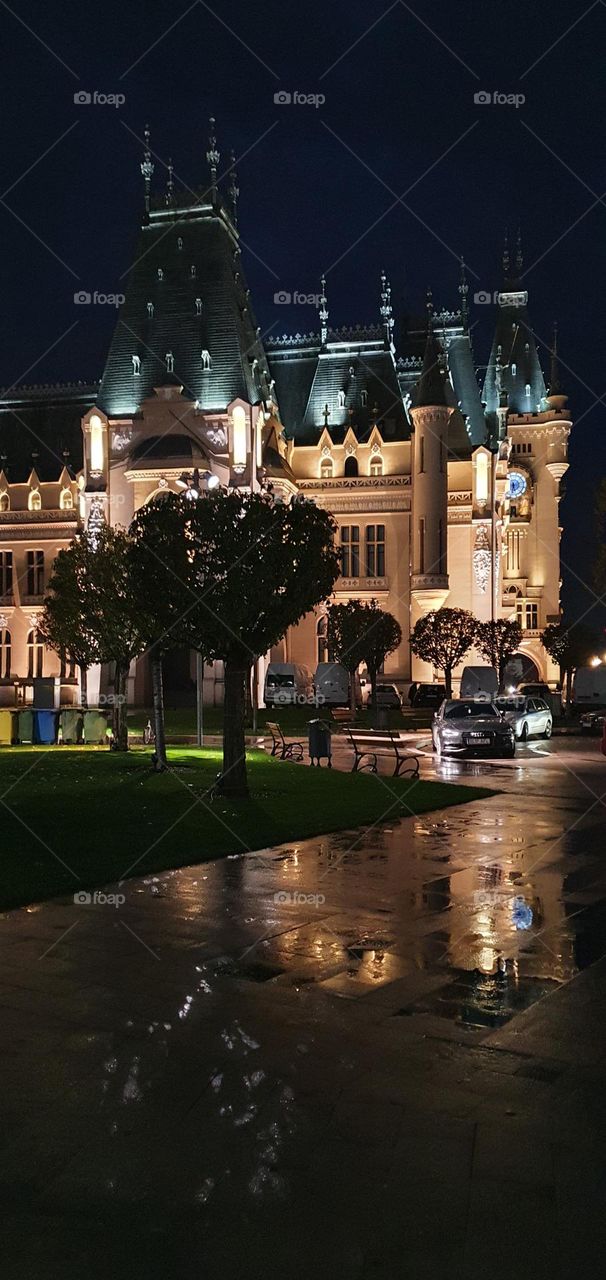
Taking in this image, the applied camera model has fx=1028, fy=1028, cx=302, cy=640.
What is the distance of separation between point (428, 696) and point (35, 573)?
32.0 meters

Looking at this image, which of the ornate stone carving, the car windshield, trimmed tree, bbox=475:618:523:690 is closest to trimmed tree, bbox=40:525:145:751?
the car windshield

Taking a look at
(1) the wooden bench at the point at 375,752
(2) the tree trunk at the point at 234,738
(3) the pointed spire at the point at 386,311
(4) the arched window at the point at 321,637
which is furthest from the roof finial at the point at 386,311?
(2) the tree trunk at the point at 234,738

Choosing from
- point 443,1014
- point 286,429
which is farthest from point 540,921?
point 286,429

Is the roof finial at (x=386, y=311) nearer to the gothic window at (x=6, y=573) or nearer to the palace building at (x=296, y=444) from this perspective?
the palace building at (x=296, y=444)

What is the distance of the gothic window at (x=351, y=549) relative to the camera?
233ft

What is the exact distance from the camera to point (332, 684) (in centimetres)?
5953

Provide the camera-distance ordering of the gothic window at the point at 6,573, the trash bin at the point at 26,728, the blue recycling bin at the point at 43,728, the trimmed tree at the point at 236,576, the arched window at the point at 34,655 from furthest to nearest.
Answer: the gothic window at the point at 6,573 → the arched window at the point at 34,655 → the trash bin at the point at 26,728 → the blue recycling bin at the point at 43,728 → the trimmed tree at the point at 236,576

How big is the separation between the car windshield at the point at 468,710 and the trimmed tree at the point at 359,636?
1879 cm

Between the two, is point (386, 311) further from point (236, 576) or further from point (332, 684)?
point (236, 576)

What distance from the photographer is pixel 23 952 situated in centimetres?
868

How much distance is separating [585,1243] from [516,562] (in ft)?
266

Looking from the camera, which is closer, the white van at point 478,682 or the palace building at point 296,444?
the white van at point 478,682

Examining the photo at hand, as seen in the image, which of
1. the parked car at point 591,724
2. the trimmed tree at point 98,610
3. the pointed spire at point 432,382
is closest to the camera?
the trimmed tree at point 98,610

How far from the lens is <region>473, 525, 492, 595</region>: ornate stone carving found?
Answer: 6950 centimetres
